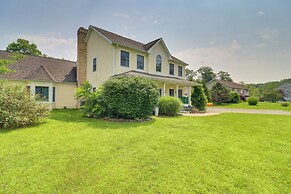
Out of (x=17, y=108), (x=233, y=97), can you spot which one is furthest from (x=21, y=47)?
(x=233, y=97)

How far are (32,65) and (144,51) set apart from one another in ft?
43.2

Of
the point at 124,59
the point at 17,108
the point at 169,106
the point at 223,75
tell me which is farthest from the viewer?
the point at 223,75

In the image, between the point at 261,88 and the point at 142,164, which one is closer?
the point at 142,164

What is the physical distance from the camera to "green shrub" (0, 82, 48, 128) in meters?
8.16

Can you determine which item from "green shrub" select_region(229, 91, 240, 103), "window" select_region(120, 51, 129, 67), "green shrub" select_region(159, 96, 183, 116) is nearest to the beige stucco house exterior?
Result: "window" select_region(120, 51, 129, 67)

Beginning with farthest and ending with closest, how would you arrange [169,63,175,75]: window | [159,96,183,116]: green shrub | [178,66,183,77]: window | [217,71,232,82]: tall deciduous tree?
[217,71,232,82]: tall deciduous tree < [178,66,183,77]: window < [169,63,175,75]: window < [159,96,183,116]: green shrub

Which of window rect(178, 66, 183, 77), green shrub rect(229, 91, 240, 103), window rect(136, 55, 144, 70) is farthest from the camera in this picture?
green shrub rect(229, 91, 240, 103)

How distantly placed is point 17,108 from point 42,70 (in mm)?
10959

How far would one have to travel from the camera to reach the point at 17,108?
8672 millimetres

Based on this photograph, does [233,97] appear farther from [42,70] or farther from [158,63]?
[42,70]

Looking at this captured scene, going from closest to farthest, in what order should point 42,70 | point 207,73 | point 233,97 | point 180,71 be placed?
point 42,70
point 180,71
point 233,97
point 207,73

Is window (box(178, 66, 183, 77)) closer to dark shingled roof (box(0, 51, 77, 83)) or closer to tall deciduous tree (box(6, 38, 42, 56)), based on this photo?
dark shingled roof (box(0, 51, 77, 83))

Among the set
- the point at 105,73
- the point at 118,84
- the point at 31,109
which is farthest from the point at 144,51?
the point at 31,109

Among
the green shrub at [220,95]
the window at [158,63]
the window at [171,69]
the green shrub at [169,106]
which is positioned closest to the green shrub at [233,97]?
the green shrub at [220,95]
